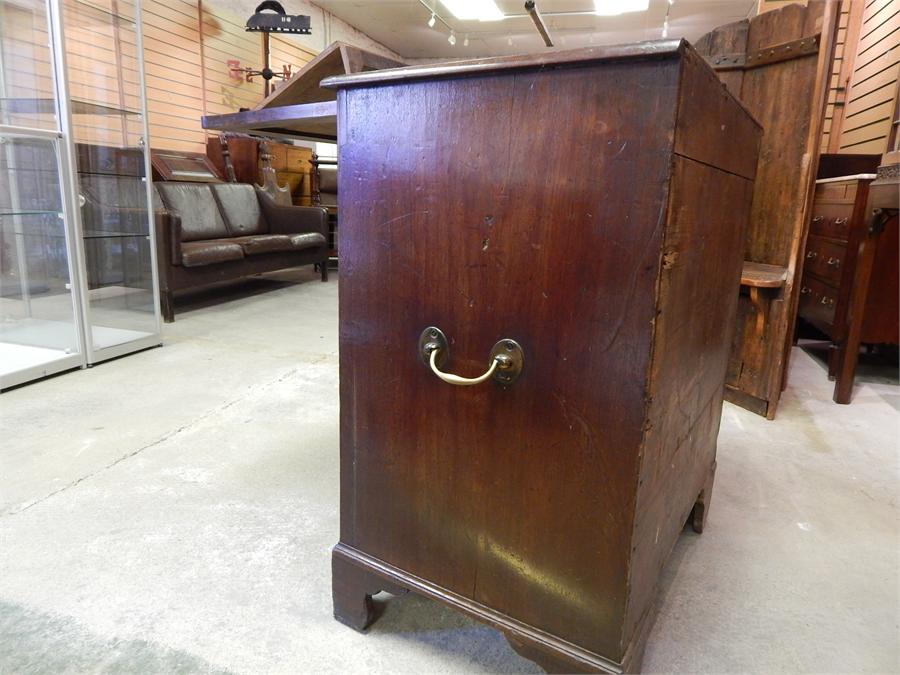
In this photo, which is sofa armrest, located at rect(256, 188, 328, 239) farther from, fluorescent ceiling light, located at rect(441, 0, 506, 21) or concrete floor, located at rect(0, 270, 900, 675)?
fluorescent ceiling light, located at rect(441, 0, 506, 21)

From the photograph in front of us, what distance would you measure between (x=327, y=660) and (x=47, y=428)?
1545 millimetres

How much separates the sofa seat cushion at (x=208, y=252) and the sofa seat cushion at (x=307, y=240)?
2.32 feet

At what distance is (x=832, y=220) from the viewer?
110 inches

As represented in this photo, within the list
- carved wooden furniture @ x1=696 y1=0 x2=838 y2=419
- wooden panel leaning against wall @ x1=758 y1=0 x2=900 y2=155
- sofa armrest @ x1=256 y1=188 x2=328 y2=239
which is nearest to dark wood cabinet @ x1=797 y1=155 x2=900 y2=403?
carved wooden furniture @ x1=696 y1=0 x2=838 y2=419

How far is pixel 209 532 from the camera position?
1.39 metres

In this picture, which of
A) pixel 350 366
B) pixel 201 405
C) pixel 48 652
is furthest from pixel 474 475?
pixel 201 405

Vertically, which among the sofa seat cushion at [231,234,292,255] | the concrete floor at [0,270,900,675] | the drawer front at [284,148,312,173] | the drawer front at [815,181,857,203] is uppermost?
the drawer front at [284,148,312,173]

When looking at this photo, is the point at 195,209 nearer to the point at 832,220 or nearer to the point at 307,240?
the point at 307,240

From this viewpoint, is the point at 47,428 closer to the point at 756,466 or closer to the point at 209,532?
the point at 209,532

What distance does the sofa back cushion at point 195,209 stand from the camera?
13.6 ft

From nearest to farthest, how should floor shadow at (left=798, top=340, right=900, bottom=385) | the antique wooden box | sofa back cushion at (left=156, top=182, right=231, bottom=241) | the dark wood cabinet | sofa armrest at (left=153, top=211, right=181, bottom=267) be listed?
1. the antique wooden box
2. the dark wood cabinet
3. floor shadow at (left=798, top=340, right=900, bottom=385)
4. sofa armrest at (left=153, top=211, right=181, bottom=267)
5. sofa back cushion at (left=156, top=182, right=231, bottom=241)

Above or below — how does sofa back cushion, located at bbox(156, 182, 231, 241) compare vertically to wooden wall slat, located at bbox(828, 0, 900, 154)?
below

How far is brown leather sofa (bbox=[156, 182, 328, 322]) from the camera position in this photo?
11.9 feet

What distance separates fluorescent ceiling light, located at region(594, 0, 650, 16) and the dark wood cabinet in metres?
4.91
